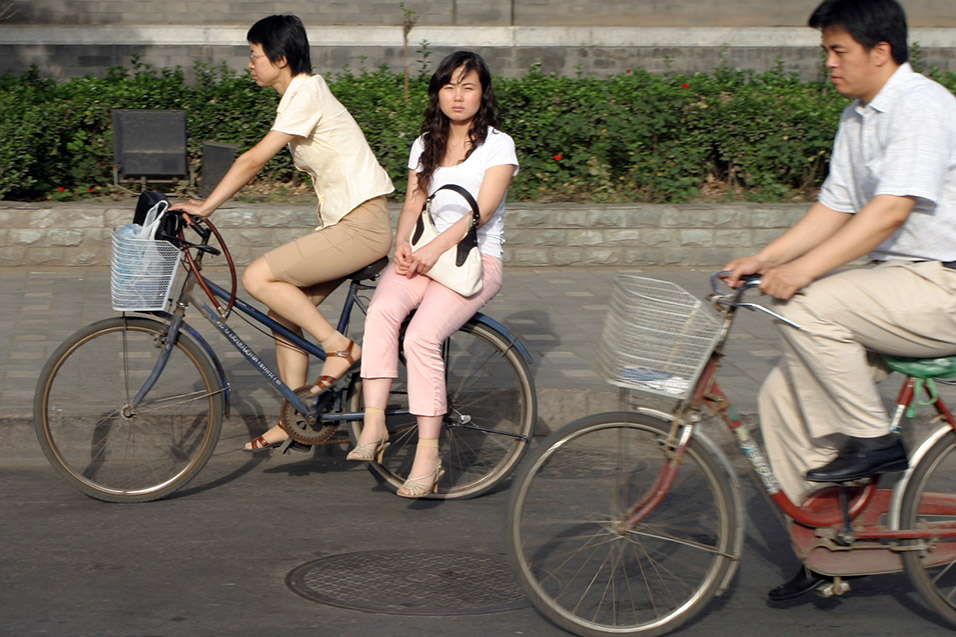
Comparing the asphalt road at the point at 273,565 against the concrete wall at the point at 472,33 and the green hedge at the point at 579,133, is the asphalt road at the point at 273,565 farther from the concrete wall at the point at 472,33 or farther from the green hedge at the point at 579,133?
the concrete wall at the point at 472,33

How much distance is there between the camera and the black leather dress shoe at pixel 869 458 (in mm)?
3775

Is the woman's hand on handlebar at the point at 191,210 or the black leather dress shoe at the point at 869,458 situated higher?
the woman's hand on handlebar at the point at 191,210

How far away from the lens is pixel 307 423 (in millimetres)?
5078

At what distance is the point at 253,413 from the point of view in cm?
595

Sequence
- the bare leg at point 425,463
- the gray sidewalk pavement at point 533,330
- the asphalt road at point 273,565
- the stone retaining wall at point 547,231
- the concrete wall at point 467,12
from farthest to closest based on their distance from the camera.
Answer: the concrete wall at point 467,12, the stone retaining wall at point 547,231, the gray sidewalk pavement at point 533,330, the bare leg at point 425,463, the asphalt road at point 273,565

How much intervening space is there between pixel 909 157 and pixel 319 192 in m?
2.53

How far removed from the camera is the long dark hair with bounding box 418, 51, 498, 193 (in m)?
4.88

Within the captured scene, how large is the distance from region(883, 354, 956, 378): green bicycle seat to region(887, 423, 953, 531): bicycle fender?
0.17m

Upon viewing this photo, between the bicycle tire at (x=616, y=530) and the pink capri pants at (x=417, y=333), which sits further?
the pink capri pants at (x=417, y=333)

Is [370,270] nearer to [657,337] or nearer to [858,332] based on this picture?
[657,337]

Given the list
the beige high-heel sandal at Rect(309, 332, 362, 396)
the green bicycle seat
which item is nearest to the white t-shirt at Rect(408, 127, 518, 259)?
the beige high-heel sandal at Rect(309, 332, 362, 396)

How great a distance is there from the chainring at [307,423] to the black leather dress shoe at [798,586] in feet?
6.45

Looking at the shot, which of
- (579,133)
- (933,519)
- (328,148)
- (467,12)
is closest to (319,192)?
(328,148)

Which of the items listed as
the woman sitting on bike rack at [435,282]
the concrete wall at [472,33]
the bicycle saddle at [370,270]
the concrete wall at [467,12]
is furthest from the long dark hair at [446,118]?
the concrete wall at [467,12]
